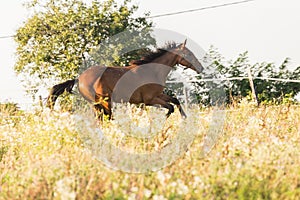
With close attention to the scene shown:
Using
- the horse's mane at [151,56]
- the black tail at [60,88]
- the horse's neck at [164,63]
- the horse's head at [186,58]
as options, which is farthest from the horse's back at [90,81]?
the horse's head at [186,58]

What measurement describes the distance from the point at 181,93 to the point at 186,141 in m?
12.5

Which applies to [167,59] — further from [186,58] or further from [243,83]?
[243,83]

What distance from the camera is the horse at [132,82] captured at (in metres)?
9.77

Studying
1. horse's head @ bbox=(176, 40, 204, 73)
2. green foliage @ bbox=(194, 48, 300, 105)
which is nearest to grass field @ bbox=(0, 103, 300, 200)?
horse's head @ bbox=(176, 40, 204, 73)

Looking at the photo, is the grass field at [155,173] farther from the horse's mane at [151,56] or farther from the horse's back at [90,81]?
the horse's mane at [151,56]

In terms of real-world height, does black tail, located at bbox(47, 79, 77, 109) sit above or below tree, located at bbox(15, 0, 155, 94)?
below

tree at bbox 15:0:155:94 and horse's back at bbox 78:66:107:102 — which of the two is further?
tree at bbox 15:0:155:94

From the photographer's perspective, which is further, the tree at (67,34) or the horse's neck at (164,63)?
the tree at (67,34)

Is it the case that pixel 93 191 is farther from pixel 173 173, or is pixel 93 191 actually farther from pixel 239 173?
pixel 239 173

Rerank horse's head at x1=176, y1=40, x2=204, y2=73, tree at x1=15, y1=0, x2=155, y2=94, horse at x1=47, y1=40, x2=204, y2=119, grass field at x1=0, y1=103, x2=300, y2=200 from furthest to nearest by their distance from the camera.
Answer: tree at x1=15, y1=0, x2=155, y2=94
horse's head at x1=176, y1=40, x2=204, y2=73
horse at x1=47, y1=40, x2=204, y2=119
grass field at x1=0, y1=103, x2=300, y2=200

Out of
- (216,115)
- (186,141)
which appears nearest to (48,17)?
(216,115)

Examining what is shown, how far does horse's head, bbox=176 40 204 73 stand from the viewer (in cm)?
1064

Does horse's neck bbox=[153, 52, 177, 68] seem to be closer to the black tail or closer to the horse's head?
the horse's head

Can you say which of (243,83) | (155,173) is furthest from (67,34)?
(155,173)
